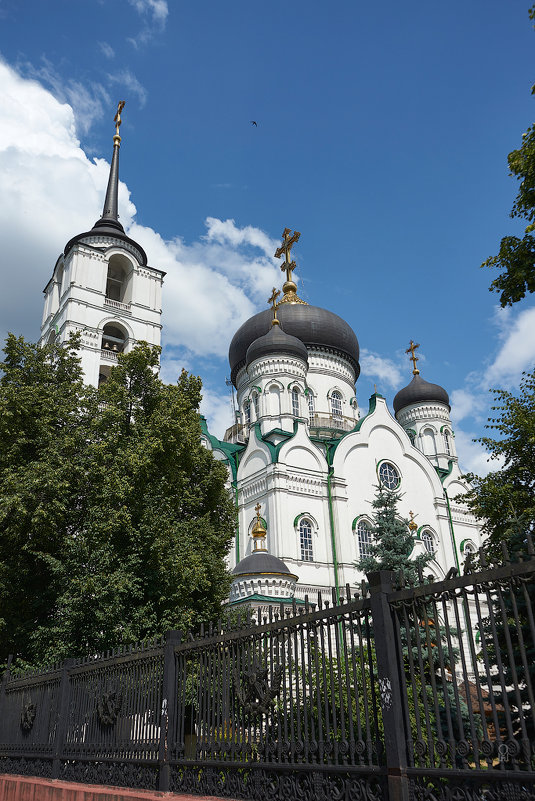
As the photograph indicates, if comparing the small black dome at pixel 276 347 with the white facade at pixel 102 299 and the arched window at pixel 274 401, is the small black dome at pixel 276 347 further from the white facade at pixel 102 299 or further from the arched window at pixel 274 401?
the white facade at pixel 102 299

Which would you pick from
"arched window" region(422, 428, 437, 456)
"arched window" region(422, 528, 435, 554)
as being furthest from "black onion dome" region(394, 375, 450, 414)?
"arched window" region(422, 528, 435, 554)

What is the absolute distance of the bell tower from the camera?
2653 cm

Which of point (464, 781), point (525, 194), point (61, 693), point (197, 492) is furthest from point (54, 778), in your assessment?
point (525, 194)

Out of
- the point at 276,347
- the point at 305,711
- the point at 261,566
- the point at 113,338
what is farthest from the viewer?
the point at 276,347

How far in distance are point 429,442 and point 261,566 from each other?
18.1 m

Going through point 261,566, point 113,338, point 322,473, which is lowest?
point 261,566

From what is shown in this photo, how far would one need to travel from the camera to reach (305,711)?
189 inches

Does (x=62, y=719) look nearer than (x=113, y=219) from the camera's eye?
Yes

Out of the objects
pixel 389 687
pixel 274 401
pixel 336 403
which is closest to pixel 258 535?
pixel 274 401

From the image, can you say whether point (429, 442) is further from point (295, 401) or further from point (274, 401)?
point (274, 401)

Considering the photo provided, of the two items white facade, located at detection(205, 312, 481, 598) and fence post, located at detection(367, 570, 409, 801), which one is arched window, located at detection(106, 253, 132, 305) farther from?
fence post, located at detection(367, 570, 409, 801)

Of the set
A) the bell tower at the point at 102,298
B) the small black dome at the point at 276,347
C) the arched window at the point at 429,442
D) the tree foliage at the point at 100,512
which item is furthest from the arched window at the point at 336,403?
the tree foliage at the point at 100,512

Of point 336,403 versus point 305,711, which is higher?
point 336,403

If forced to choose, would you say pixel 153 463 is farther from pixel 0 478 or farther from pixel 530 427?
pixel 530 427
